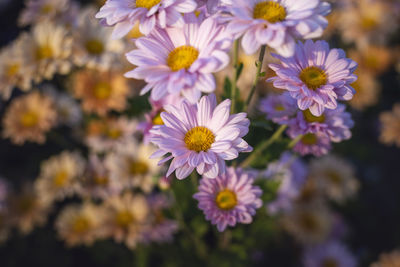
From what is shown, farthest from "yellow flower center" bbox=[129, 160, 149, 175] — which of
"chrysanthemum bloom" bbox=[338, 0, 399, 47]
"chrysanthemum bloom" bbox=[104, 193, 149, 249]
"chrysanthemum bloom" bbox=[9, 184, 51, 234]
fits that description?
"chrysanthemum bloom" bbox=[338, 0, 399, 47]

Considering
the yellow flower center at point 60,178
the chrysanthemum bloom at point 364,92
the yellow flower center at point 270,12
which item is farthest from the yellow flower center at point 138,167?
the chrysanthemum bloom at point 364,92

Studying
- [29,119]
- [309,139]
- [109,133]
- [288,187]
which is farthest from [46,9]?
[288,187]

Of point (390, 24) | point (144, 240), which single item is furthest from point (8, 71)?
point (390, 24)

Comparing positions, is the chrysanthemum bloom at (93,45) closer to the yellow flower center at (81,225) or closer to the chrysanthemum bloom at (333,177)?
the yellow flower center at (81,225)

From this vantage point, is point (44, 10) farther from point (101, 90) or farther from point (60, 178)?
point (60, 178)

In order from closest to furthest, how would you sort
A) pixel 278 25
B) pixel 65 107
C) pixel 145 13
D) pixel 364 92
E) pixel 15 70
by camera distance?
pixel 278 25
pixel 145 13
pixel 15 70
pixel 65 107
pixel 364 92

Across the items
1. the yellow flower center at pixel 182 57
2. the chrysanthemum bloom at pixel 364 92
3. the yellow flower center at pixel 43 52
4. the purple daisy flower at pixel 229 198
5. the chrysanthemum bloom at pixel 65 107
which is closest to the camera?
the yellow flower center at pixel 182 57
